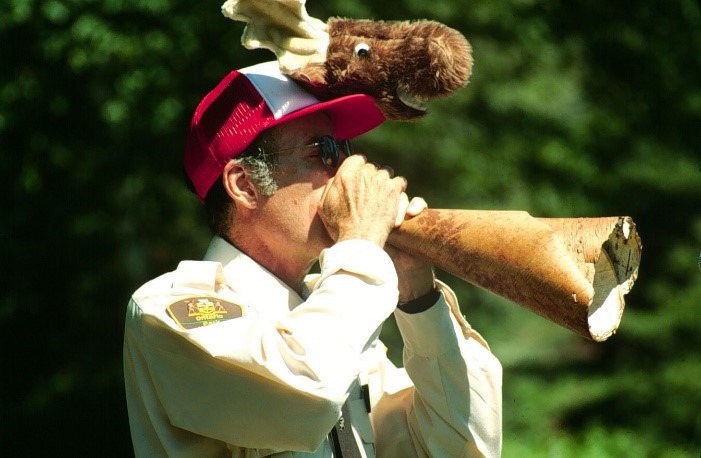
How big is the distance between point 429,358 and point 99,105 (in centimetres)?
415

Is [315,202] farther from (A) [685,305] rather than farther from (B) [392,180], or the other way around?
(A) [685,305]

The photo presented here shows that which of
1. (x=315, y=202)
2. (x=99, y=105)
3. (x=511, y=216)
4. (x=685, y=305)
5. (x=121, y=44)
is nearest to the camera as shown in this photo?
(x=511, y=216)

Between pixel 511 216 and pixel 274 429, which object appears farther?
pixel 511 216

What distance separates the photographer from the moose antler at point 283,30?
9.11 feet

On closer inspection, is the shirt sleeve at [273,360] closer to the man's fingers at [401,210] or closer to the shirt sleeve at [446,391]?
the man's fingers at [401,210]

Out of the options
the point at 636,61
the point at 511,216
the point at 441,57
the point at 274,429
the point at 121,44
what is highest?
the point at 441,57

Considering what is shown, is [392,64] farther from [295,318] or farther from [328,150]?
[295,318]

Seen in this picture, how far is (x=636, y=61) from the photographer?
771cm

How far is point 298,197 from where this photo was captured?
9.71 ft

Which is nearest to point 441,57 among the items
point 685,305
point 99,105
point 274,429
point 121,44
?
point 274,429

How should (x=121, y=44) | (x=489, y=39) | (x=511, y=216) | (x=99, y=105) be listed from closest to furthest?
(x=511, y=216)
(x=121, y=44)
(x=99, y=105)
(x=489, y=39)

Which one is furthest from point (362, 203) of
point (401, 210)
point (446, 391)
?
point (446, 391)

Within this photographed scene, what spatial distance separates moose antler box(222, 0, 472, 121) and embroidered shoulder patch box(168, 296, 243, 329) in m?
0.68

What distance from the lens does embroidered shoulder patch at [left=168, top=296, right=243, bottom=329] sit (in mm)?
2496
